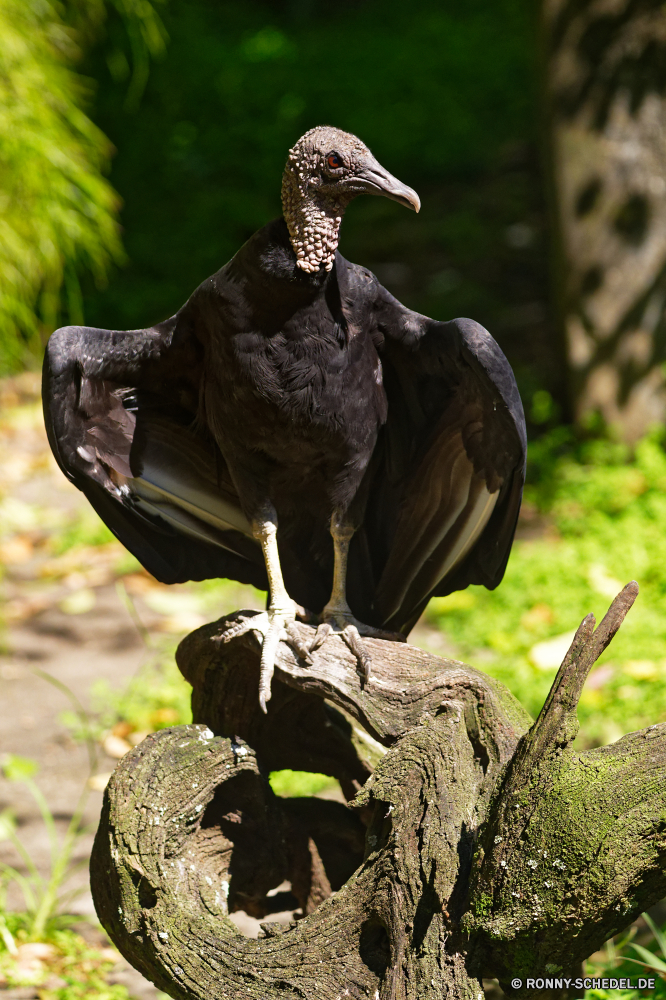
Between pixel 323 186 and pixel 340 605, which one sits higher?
pixel 323 186

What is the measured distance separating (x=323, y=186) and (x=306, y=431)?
0.51 meters

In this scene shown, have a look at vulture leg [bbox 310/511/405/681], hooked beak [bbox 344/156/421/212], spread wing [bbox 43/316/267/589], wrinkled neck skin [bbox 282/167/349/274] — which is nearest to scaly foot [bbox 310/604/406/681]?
vulture leg [bbox 310/511/405/681]

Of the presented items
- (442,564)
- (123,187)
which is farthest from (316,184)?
(123,187)

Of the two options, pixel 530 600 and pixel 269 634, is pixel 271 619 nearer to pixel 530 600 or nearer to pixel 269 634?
pixel 269 634

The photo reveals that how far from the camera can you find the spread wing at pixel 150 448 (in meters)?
2.15

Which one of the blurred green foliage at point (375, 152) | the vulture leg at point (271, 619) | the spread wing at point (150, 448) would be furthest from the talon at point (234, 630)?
the blurred green foliage at point (375, 152)

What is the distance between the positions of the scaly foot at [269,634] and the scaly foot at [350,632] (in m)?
0.05

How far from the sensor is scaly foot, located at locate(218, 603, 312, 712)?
7.05ft

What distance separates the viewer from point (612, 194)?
4.85 metres

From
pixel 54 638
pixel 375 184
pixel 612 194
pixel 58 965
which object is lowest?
pixel 58 965

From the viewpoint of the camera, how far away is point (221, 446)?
217 centimetres

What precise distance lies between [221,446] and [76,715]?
2.19 meters

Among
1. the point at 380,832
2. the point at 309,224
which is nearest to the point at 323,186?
the point at 309,224

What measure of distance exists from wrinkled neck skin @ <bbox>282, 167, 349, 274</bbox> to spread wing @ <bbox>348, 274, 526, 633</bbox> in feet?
0.72
